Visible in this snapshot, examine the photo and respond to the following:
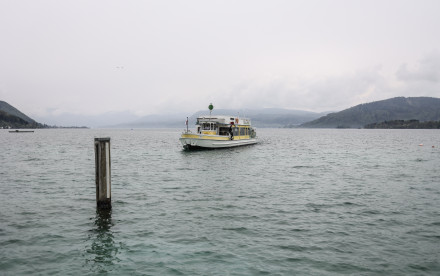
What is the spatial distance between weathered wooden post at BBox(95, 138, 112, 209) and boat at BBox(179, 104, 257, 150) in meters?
33.0

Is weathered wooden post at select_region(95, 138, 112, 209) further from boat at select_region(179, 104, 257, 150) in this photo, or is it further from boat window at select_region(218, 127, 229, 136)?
boat window at select_region(218, 127, 229, 136)

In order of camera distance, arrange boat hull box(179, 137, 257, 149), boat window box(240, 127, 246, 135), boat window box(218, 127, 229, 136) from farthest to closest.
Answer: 1. boat window box(240, 127, 246, 135)
2. boat window box(218, 127, 229, 136)
3. boat hull box(179, 137, 257, 149)

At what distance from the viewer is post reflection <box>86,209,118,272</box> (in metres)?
9.39

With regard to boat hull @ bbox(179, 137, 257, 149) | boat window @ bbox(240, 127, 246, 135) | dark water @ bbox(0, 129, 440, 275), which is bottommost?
dark water @ bbox(0, 129, 440, 275)

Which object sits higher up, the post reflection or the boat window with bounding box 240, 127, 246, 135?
the boat window with bounding box 240, 127, 246, 135

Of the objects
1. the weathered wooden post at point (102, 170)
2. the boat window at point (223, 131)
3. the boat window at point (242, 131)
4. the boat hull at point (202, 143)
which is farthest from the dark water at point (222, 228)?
the boat window at point (242, 131)

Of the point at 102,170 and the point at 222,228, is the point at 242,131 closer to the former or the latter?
the point at 102,170

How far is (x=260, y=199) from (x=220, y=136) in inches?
1310

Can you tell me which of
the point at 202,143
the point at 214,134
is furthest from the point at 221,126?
the point at 202,143

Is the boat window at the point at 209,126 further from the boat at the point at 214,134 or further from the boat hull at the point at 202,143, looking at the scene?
the boat hull at the point at 202,143

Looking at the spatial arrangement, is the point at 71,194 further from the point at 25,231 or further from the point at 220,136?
the point at 220,136

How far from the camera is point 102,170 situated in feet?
44.5

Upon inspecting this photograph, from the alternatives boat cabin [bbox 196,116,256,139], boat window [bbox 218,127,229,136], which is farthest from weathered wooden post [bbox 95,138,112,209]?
boat window [bbox 218,127,229,136]

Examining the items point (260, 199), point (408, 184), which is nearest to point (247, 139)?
point (408, 184)
